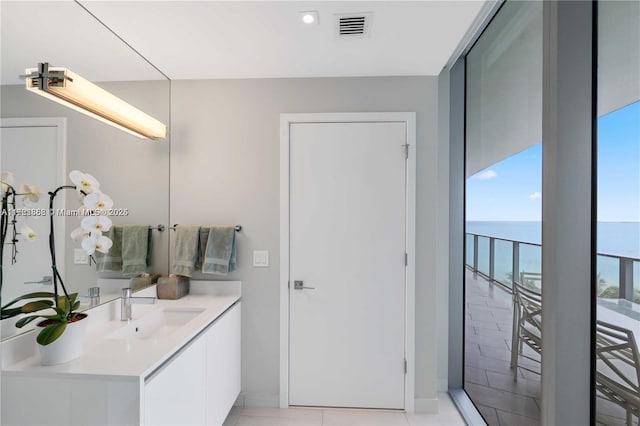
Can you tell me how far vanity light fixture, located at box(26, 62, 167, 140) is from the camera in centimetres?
129

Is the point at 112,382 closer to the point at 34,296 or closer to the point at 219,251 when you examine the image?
Result: the point at 34,296

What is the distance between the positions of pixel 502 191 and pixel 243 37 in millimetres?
1753

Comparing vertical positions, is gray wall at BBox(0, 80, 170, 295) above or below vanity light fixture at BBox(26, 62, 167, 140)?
below

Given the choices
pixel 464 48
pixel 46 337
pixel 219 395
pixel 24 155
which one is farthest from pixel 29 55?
pixel 464 48

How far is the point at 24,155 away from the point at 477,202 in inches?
98.8

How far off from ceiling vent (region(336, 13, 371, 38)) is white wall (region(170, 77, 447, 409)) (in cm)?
52

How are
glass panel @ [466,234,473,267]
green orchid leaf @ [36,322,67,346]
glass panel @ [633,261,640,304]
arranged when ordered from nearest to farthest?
glass panel @ [633,261,640,304]
green orchid leaf @ [36,322,67,346]
glass panel @ [466,234,473,267]

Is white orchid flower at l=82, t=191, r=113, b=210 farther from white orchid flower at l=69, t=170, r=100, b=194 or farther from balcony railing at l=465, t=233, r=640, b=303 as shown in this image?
balcony railing at l=465, t=233, r=640, b=303

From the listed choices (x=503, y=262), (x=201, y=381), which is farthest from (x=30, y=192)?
(x=503, y=262)

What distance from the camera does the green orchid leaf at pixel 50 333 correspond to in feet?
3.74

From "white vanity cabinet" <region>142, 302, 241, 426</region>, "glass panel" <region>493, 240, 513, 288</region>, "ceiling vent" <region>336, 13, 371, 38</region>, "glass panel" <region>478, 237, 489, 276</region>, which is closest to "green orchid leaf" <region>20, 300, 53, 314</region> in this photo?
"white vanity cabinet" <region>142, 302, 241, 426</region>

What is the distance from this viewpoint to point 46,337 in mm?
1146

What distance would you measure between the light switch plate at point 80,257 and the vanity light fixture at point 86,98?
680 millimetres

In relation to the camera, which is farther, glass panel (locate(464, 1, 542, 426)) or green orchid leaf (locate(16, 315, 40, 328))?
glass panel (locate(464, 1, 542, 426))
